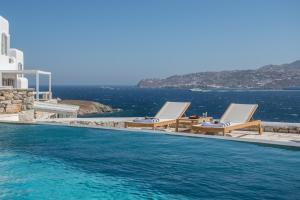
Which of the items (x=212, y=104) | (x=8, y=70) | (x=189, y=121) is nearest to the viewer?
(x=189, y=121)

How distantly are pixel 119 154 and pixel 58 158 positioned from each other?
1.60m

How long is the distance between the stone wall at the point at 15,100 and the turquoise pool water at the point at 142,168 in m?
5.80

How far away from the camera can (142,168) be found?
→ 867cm

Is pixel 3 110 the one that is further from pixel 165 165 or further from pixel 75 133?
pixel 165 165

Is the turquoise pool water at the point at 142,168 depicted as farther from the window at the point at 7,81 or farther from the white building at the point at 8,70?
the window at the point at 7,81

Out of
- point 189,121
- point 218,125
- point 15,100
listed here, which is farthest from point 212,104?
point 218,125

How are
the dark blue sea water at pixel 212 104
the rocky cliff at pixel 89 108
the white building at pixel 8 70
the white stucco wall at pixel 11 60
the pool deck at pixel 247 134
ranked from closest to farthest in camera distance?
the pool deck at pixel 247 134 → the white building at pixel 8 70 → the white stucco wall at pixel 11 60 → the rocky cliff at pixel 89 108 → the dark blue sea water at pixel 212 104

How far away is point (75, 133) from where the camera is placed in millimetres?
13172

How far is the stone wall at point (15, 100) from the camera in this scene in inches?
704

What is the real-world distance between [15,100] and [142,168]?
37.7ft

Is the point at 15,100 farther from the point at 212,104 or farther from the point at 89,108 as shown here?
the point at 212,104

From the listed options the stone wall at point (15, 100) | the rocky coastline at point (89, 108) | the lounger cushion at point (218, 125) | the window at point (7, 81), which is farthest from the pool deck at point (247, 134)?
the rocky coastline at point (89, 108)

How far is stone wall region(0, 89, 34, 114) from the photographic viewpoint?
58.7 ft

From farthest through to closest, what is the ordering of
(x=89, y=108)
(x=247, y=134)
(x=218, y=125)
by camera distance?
(x=89, y=108), (x=247, y=134), (x=218, y=125)
